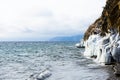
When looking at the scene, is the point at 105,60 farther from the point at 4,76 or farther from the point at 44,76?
the point at 4,76

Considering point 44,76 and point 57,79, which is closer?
point 57,79

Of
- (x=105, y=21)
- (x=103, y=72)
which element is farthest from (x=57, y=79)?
(x=105, y=21)

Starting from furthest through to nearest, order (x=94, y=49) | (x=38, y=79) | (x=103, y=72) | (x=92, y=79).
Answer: (x=94, y=49)
(x=103, y=72)
(x=38, y=79)
(x=92, y=79)

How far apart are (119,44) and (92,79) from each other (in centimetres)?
890

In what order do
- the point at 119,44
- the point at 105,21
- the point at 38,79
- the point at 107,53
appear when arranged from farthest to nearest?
the point at 105,21
the point at 107,53
the point at 119,44
the point at 38,79

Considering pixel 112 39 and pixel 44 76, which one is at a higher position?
pixel 112 39

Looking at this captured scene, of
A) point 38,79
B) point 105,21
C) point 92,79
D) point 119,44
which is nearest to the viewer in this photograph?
point 92,79

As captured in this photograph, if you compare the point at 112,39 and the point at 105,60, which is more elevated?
the point at 112,39

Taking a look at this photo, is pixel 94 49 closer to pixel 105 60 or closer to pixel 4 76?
pixel 105 60

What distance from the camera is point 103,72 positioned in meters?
35.2

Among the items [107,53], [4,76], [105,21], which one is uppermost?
[105,21]

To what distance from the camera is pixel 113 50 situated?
A: 38.5 m

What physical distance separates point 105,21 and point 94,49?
679 cm

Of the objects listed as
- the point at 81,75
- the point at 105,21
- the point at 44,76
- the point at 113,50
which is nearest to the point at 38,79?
the point at 44,76
